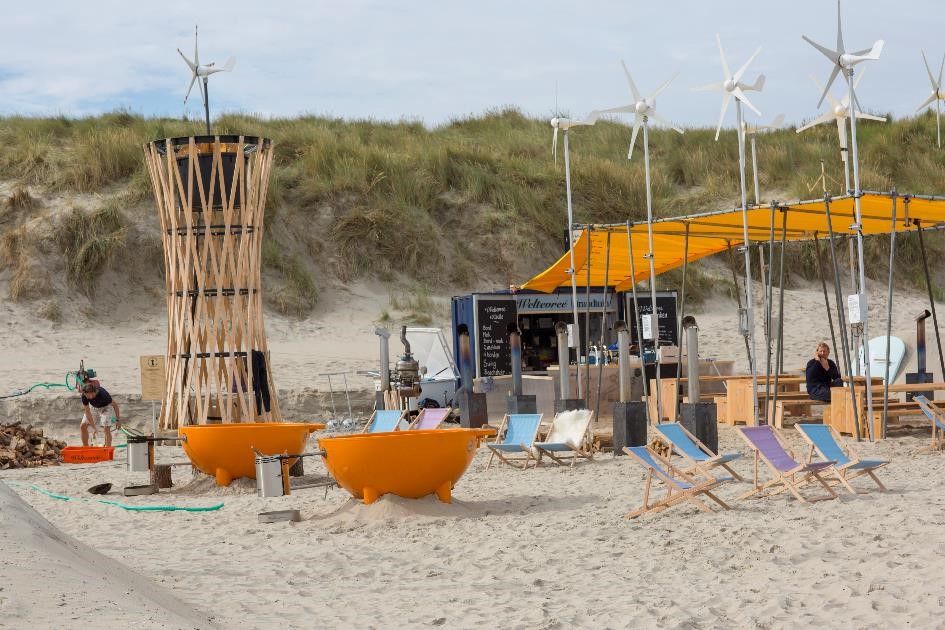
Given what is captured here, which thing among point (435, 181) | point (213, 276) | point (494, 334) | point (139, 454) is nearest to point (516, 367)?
point (494, 334)

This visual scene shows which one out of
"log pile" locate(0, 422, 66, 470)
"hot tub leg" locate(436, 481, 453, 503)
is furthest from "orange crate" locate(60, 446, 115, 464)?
"hot tub leg" locate(436, 481, 453, 503)

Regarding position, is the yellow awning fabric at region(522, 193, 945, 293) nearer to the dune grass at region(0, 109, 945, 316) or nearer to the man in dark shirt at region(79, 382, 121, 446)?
the man in dark shirt at region(79, 382, 121, 446)

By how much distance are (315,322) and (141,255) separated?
3968 millimetres

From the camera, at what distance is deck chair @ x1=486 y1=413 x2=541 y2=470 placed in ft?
36.4

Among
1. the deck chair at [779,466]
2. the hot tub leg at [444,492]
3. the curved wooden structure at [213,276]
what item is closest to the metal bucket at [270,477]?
the hot tub leg at [444,492]

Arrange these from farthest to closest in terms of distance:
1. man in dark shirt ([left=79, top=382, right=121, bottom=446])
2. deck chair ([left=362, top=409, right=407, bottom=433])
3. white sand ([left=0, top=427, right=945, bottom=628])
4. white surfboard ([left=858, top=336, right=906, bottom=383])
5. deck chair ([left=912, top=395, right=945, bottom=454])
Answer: white surfboard ([left=858, top=336, right=906, bottom=383]), man in dark shirt ([left=79, top=382, right=121, bottom=446]), deck chair ([left=362, top=409, right=407, bottom=433]), deck chair ([left=912, top=395, right=945, bottom=454]), white sand ([left=0, top=427, right=945, bottom=628])

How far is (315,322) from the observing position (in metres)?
23.5

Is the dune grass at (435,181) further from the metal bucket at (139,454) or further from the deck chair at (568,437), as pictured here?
the deck chair at (568,437)

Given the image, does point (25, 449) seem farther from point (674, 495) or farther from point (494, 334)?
point (674, 495)

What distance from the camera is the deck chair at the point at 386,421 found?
11352mm

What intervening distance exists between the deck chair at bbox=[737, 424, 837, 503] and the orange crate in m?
8.24

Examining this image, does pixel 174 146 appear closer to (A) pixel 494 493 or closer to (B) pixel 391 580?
(A) pixel 494 493

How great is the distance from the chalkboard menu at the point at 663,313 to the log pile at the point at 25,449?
8.70 metres

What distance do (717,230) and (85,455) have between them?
8275mm
